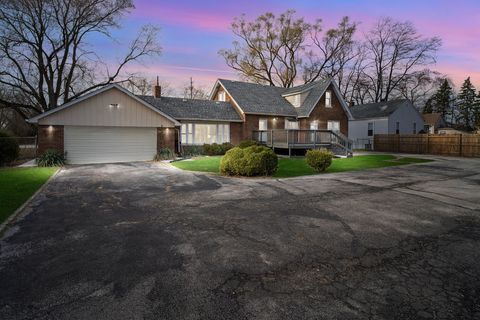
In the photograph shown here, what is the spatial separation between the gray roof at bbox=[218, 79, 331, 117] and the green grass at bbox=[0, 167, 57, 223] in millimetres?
17980

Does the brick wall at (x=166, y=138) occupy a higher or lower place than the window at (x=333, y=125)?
lower

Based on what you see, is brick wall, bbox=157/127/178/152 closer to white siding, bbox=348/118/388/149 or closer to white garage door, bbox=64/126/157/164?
white garage door, bbox=64/126/157/164

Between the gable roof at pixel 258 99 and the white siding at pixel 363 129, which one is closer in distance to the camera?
the gable roof at pixel 258 99

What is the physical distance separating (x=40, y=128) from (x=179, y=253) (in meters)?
18.0

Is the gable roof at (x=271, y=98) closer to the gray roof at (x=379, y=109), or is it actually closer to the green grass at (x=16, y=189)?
the gray roof at (x=379, y=109)

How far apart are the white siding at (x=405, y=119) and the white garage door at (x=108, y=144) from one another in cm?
3013

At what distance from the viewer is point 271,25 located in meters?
45.7

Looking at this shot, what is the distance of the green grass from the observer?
7.47 m

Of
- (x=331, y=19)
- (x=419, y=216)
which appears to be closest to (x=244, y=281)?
(x=419, y=216)

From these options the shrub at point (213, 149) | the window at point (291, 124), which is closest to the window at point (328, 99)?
the window at point (291, 124)

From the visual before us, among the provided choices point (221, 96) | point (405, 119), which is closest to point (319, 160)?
point (221, 96)

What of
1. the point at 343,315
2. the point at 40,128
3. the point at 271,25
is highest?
the point at 271,25

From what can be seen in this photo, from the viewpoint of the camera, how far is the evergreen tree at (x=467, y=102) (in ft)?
214

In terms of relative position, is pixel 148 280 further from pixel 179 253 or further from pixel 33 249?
pixel 33 249
